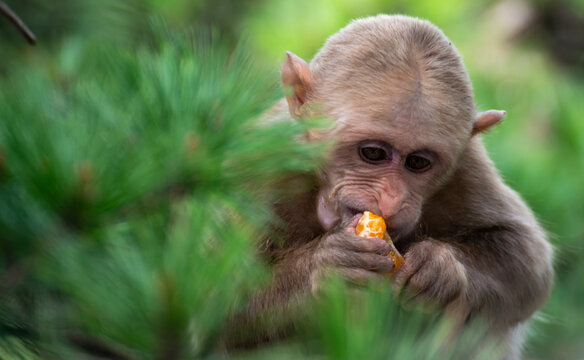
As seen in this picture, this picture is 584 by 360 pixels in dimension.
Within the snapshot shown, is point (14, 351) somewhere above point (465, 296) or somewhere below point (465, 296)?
above

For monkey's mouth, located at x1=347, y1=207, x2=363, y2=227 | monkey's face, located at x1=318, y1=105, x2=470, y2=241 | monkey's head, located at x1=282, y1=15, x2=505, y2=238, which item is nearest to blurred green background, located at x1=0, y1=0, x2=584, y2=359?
monkey's head, located at x1=282, y1=15, x2=505, y2=238

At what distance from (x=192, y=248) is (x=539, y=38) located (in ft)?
25.9

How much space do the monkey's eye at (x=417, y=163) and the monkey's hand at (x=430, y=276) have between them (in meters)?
0.33

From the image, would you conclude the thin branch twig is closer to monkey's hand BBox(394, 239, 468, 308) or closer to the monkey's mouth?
the monkey's mouth

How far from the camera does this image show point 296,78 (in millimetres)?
3047

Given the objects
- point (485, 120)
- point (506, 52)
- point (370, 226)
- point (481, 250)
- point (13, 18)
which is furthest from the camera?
point (506, 52)

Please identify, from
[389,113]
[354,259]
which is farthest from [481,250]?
[354,259]

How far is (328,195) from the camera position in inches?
106

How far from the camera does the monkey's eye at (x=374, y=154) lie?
9.06ft

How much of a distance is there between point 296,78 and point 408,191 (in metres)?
0.65

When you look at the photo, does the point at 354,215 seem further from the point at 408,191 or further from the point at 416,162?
the point at 416,162

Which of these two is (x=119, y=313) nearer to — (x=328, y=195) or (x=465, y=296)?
(x=328, y=195)

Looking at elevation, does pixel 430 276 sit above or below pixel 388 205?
below

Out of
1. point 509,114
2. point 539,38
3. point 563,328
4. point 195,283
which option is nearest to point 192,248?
point 195,283
